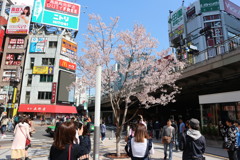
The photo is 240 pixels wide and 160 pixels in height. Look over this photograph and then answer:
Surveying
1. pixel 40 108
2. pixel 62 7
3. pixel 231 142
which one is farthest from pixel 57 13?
pixel 231 142

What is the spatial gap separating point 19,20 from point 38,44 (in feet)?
23.4

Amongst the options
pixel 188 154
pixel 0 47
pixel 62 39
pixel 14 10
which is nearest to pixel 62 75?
pixel 62 39

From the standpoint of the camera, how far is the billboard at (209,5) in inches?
1980

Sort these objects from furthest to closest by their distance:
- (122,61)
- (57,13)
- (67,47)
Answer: (57,13) → (67,47) → (122,61)

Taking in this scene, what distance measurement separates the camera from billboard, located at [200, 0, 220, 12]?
1980 inches

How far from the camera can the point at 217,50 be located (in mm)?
13133

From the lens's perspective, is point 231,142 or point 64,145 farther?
point 231,142

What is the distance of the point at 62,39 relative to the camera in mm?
37562

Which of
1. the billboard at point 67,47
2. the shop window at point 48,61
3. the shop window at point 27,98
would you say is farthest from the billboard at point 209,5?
the shop window at point 27,98

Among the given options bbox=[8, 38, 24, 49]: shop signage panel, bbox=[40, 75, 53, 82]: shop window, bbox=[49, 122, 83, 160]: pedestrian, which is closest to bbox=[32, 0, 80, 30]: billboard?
bbox=[8, 38, 24, 49]: shop signage panel

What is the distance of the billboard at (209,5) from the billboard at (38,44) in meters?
44.8

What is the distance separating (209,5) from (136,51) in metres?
52.8

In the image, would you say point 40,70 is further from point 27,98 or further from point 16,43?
point 16,43

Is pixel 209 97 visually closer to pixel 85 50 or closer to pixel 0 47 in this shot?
pixel 85 50
